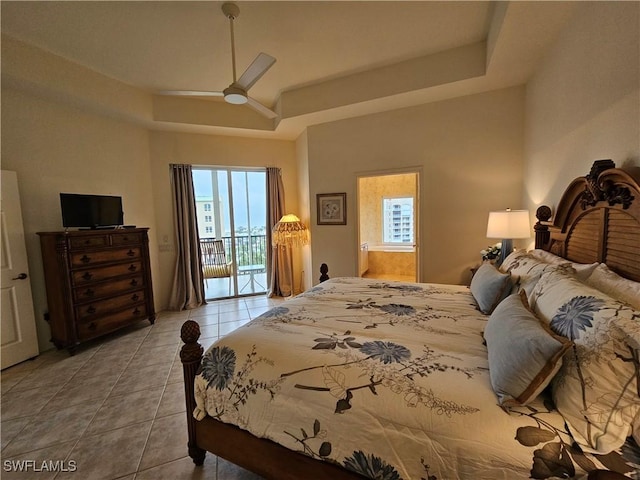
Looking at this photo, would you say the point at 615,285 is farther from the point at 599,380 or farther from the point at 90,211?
the point at 90,211

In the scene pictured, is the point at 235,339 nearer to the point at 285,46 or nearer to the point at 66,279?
the point at 66,279

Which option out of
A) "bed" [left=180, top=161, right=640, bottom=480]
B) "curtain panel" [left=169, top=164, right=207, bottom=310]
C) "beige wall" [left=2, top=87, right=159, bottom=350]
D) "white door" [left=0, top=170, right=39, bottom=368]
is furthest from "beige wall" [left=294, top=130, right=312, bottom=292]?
"white door" [left=0, top=170, right=39, bottom=368]

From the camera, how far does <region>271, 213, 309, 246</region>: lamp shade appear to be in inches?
177

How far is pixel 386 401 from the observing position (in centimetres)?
106

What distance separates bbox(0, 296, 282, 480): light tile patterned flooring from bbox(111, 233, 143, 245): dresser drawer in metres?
1.19

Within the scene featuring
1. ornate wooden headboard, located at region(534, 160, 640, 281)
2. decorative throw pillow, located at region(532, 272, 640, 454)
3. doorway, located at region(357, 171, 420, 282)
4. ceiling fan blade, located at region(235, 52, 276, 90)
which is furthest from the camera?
doorway, located at region(357, 171, 420, 282)

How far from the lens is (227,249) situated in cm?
490

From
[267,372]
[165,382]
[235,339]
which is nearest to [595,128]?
[267,372]

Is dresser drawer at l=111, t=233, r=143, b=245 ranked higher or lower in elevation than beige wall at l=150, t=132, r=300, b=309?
lower

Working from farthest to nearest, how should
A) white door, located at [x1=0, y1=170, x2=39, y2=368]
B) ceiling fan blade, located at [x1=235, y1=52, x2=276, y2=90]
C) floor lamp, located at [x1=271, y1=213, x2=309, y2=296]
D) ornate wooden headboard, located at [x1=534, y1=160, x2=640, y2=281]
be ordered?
floor lamp, located at [x1=271, y1=213, x2=309, y2=296] < white door, located at [x1=0, y1=170, x2=39, y2=368] < ceiling fan blade, located at [x1=235, y1=52, x2=276, y2=90] < ornate wooden headboard, located at [x1=534, y1=160, x2=640, y2=281]

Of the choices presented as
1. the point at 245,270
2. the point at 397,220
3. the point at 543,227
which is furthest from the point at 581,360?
the point at 397,220

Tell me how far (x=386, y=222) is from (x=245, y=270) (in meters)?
3.66

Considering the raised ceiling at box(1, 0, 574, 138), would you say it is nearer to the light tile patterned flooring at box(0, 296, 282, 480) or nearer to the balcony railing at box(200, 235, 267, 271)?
the balcony railing at box(200, 235, 267, 271)

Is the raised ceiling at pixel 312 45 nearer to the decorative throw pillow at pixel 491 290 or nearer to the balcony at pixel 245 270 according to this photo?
the decorative throw pillow at pixel 491 290
